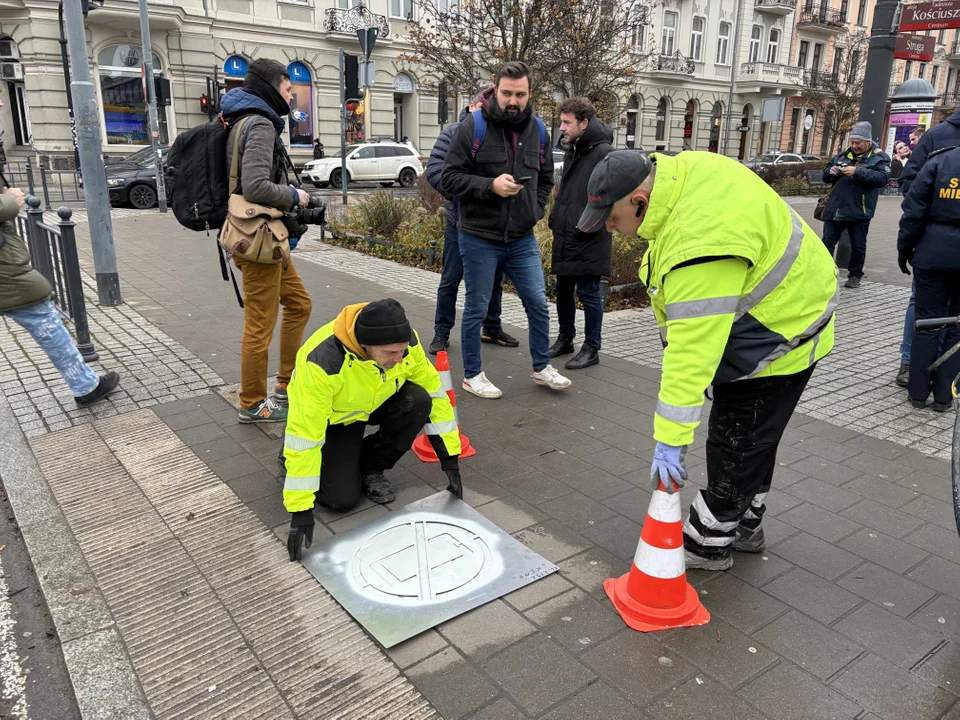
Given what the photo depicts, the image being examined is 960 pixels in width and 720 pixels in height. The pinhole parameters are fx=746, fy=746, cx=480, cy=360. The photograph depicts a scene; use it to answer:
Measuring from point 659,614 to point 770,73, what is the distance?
5013 centimetres

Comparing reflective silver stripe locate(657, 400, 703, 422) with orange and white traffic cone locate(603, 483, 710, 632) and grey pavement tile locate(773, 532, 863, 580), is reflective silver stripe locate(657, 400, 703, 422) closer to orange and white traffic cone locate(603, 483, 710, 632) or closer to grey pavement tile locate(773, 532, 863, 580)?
orange and white traffic cone locate(603, 483, 710, 632)

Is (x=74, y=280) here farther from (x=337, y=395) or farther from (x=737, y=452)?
(x=737, y=452)

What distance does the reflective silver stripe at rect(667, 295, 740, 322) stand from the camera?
2393mm

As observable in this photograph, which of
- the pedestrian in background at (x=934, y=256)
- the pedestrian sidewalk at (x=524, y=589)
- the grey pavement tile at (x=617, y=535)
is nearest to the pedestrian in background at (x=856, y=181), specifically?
the pedestrian in background at (x=934, y=256)

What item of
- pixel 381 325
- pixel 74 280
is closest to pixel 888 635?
pixel 381 325

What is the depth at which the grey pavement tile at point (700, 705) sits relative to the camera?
7.79 ft

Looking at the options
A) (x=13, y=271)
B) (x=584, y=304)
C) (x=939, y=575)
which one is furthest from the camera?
(x=584, y=304)

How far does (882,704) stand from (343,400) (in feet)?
7.57

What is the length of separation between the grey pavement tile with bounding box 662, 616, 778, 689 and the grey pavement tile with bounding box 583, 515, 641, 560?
0.53 metres

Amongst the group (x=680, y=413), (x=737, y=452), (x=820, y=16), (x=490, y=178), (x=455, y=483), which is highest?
(x=820, y=16)

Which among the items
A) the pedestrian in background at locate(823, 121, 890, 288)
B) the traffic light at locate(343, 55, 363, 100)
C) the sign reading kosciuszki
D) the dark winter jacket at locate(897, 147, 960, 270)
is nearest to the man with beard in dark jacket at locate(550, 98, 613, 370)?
the dark winter jacket at locate(897, 147, 960, 270)

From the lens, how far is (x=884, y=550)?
334 centimetres

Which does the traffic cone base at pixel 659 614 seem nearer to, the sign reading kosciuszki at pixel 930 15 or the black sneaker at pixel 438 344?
the black sneaker at pixel 438 344

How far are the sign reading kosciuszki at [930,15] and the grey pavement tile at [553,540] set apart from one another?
1012cm
